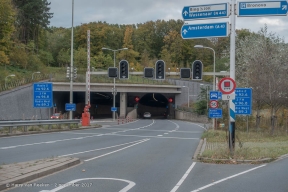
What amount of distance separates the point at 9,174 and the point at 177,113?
252 ft

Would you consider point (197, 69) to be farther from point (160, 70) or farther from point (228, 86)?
point (228, 86)

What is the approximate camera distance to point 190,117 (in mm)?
77000

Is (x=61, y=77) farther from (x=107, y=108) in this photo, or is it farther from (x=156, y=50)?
(x=156, y=50)

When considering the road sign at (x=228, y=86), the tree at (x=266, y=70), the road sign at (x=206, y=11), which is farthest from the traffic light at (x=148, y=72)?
the road sign at (x=228, y=86)

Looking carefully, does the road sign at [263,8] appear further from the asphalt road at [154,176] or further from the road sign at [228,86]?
the asphalt road at [154,176]

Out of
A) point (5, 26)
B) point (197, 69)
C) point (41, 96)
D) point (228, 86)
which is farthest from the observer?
point (5, 26)

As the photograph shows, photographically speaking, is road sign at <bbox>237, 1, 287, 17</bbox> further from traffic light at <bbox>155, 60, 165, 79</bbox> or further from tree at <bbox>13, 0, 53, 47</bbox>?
tree at <bbox>13, 0, 53, 47</bbox>

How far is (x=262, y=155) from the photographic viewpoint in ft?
54.5

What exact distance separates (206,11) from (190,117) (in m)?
60.8

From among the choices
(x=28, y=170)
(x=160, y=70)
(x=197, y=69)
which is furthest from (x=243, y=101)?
(x=28, y=170)

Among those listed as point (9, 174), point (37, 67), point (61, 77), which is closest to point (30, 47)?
point (37, 67)

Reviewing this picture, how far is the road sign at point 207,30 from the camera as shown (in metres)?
16.5

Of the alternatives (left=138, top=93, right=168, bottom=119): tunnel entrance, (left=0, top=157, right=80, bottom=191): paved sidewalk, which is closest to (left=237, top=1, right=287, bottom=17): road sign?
(left=0, top=157, right=80, bottom=191): paved sidewalk

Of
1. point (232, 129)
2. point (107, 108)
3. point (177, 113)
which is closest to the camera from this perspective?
point (232, 129)
